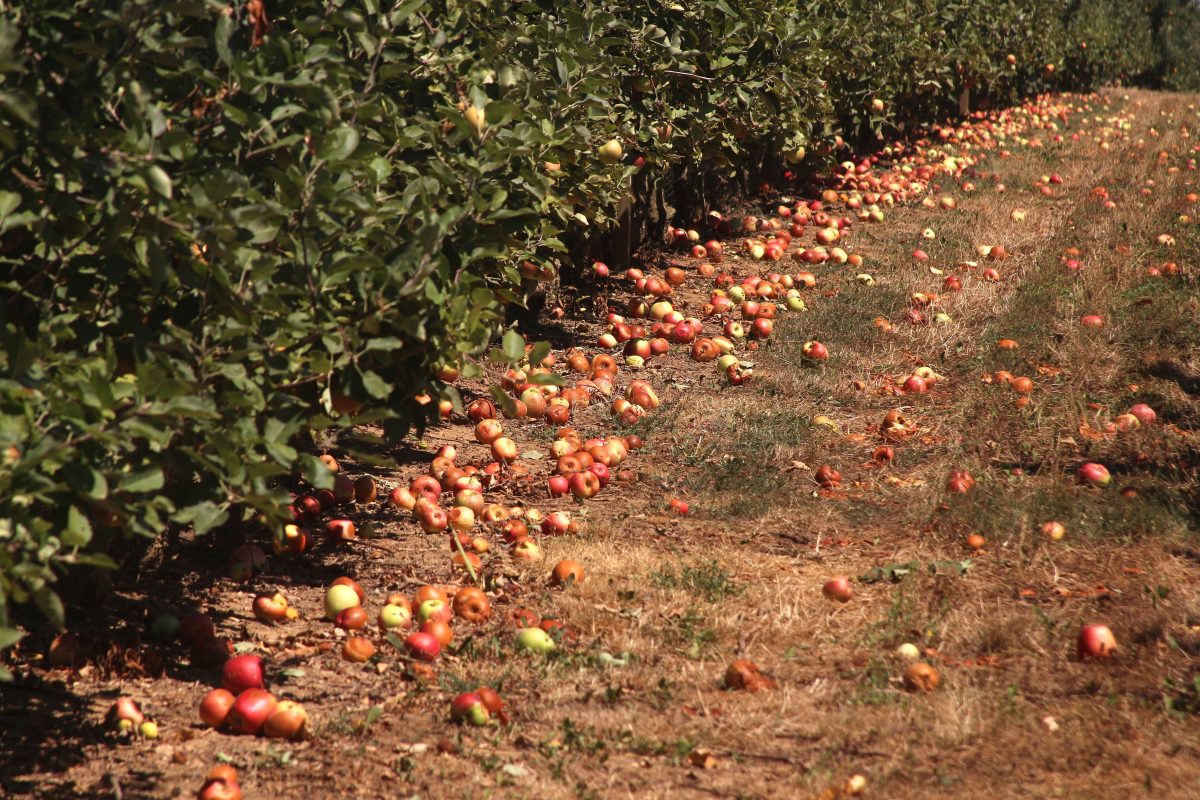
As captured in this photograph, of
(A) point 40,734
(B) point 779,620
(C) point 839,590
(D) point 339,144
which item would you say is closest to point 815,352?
(C) point 839,590

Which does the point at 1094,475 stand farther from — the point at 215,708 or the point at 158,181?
the point at 158,181

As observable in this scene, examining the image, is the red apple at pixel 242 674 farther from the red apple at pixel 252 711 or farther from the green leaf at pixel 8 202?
the green leaf at pixel 8 202

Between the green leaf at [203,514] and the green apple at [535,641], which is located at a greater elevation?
the green leaf at [203,514]

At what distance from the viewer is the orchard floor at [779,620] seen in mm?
3268

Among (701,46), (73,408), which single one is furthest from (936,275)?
(73,408)

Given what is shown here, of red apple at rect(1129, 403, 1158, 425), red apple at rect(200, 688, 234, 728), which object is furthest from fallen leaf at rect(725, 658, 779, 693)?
red apple at rect(1129, 403, 1158, 425)

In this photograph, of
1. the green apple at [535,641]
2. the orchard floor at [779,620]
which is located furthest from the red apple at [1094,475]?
the green apple at [535,641]

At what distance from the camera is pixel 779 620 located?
13.7 ft

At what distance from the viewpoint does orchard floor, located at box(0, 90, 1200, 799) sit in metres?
3.27

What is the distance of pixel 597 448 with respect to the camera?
5.84 m

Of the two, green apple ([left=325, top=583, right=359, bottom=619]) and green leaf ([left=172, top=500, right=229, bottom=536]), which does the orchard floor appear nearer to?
green apple ([left=325, top=583, right=359, bottom=619])

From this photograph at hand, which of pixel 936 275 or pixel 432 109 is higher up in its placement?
pixel 432 109

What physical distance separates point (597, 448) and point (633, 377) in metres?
1.66

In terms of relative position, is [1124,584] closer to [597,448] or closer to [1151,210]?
[597,448]
